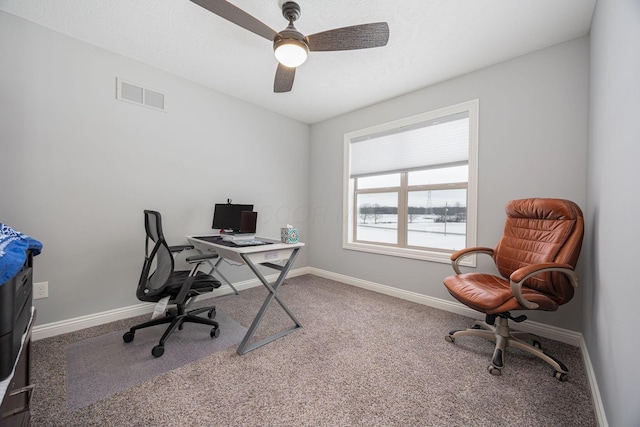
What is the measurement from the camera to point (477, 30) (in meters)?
2.06

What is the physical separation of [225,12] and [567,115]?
2.75m

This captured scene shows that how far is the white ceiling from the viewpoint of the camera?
185cm

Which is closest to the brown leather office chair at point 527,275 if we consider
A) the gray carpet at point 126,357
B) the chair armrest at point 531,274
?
the chair armrest at point 531,274

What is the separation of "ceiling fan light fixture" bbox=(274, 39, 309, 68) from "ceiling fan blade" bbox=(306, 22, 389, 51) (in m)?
0.10

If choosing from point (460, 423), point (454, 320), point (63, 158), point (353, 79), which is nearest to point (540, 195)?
point (454, 320)

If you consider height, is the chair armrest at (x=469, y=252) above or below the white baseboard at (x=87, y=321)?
above

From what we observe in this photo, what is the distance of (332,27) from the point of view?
2.06 metres

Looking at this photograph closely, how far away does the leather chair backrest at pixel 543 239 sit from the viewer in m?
1.75

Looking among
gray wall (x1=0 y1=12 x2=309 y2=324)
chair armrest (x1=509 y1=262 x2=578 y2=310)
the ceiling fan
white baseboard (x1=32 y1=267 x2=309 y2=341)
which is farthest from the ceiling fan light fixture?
white baseboard (x1=32 y1=267 x2=309 y2=341)

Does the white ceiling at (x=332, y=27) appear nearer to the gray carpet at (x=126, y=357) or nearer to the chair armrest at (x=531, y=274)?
the chair armrest at (x=531, y=274)

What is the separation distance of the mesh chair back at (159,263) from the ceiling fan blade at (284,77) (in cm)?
154

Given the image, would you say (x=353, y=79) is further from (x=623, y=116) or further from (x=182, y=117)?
(x=623, y=116)

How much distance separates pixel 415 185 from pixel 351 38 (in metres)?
1.96

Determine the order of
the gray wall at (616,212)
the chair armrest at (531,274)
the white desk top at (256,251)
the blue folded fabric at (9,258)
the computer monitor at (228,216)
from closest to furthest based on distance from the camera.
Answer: the blue folded fabric at (9,258)
the gray wall at (616,212)
the chair armrest at (531,274)
the white desk top at (256,251)
the computer monitor at (228,216)
